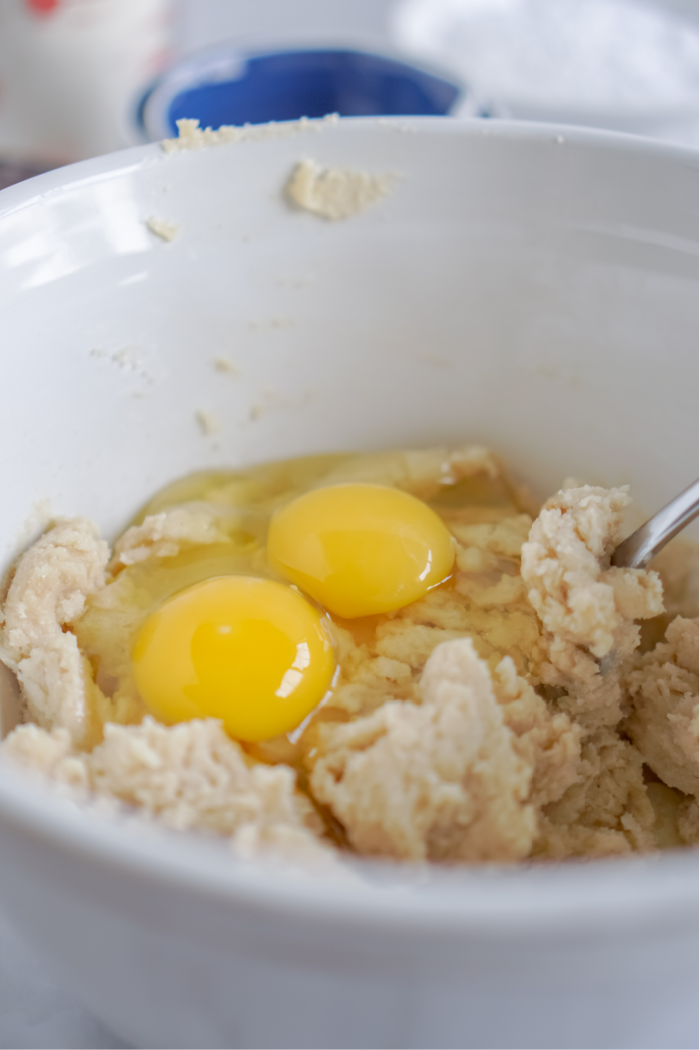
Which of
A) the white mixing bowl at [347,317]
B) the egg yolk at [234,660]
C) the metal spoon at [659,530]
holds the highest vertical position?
the white mixing bowl at [347,317]

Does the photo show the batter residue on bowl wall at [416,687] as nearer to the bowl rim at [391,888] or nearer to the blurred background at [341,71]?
the bowl rim at [391,888]

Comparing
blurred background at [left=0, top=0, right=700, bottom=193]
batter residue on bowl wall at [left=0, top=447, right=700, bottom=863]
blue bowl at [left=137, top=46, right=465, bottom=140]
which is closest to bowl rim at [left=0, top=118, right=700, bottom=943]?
batter residue on bowl wall at [left=0, top=447, right=700, bottom=863]

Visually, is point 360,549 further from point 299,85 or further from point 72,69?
point 72,69

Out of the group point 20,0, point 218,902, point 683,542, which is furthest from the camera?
point 20,0

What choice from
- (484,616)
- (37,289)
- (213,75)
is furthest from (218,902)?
(213,75)

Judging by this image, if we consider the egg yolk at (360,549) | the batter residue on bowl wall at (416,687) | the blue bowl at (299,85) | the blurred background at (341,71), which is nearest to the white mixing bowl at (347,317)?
the batter residue on bowl wall at (416,687)

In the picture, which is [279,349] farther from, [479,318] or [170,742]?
[170,742]

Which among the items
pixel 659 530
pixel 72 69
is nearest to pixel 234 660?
pixel 659 530
